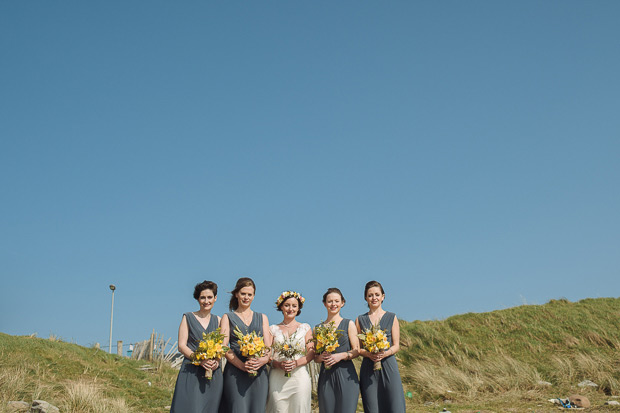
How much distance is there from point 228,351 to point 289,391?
0.92m

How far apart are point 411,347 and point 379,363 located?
15.1 meters

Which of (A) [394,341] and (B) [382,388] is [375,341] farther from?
(B) [382,388]

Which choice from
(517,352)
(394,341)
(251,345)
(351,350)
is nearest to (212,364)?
(251,345)

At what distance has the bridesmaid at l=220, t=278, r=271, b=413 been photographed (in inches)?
236

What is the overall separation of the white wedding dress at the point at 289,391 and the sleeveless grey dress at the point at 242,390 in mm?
100

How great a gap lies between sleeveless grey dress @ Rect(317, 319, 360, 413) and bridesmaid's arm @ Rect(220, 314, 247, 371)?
3.62ft

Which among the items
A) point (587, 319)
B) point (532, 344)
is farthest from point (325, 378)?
point (587, 319)

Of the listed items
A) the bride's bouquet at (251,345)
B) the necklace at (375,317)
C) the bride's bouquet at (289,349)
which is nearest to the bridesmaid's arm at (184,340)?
the bride's bouquet at (251,345)

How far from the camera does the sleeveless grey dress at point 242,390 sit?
236 inches

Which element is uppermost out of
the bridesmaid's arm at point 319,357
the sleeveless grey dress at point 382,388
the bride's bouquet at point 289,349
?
the bride's bouquet at point 289,349

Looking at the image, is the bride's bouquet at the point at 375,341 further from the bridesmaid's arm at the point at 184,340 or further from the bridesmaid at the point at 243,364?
the bridesmaid's arm at the point at 184,340

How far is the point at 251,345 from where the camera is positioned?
19.5 ft

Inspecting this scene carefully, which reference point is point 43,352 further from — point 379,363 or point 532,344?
point 532,344

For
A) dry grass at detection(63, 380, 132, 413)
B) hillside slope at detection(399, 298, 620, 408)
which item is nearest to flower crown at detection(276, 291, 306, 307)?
dry grass at detection(63, 380, 132, 413)
